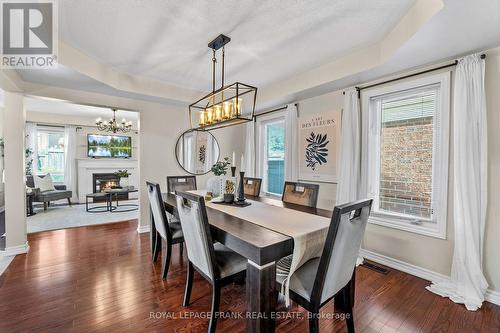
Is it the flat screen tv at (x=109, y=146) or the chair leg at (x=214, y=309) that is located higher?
the flat screen tv at (x=109, y=146)

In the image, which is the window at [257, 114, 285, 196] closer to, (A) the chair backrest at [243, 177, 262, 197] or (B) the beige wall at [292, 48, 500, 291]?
(A) the chair backrest at [243, 177, 262, 197]

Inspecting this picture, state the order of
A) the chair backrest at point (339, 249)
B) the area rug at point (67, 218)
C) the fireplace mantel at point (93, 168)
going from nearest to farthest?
the chair backrest at point (339, 249), the area rug at point (67, 218), the fireplace mantel at point (93, 168)

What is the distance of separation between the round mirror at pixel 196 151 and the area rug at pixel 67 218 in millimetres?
1727

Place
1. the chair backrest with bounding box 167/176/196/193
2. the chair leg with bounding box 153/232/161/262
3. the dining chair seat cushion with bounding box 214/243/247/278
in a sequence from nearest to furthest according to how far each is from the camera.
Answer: the dining chair seat cushion with bounding box 214/243/247/278, the chair leg with bounding box 153/232/161/262, the chair backrest with bounding box 167/176/196/193

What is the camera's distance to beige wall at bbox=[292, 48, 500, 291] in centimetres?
196

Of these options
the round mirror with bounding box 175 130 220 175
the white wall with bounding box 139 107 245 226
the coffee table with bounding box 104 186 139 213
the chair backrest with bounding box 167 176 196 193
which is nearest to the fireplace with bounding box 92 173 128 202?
the coffee table with bounding box 104 186 139 213

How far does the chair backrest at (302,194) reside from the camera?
2.48 m

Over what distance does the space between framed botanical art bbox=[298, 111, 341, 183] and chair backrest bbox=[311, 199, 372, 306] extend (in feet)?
5.95

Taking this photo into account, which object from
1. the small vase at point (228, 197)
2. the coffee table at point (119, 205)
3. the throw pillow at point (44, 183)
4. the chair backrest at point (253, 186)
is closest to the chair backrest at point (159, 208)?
the small vase at point (228, 197)

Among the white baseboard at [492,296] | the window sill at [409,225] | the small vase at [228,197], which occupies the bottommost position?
the white baseboard at [492,296]

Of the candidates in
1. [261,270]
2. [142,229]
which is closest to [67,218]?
[142,229]

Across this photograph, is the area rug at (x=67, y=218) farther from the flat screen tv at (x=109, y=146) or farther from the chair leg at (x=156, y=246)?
the chair leg at (x=156, y=246)

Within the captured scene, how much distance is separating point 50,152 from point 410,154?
8190 mm

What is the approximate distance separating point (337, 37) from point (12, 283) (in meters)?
4.08
